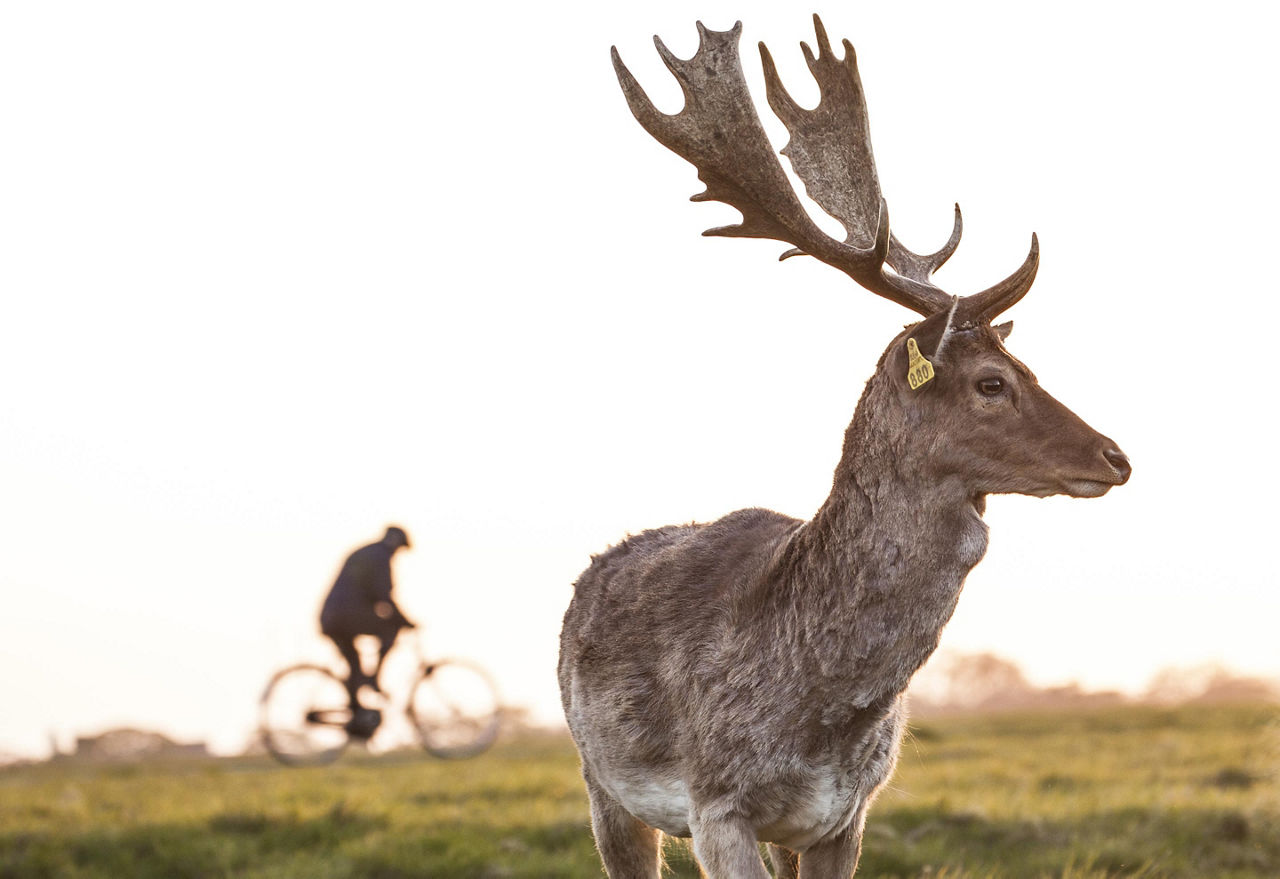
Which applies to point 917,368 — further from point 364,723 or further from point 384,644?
point 364,723

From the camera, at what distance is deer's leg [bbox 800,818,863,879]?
16.9 feet

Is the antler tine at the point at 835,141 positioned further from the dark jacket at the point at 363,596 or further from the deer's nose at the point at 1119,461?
the dark jacket at the point at 363,596

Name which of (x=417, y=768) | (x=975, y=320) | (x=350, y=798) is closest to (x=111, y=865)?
(x=350, y=798)

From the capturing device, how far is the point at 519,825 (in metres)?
10.8

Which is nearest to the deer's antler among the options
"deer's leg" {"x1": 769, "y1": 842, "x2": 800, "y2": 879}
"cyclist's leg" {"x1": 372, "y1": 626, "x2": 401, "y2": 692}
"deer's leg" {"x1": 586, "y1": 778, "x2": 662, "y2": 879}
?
"deer's leg" {"x1": 769, "y1": 842, "x2": 800, "y2": 879}

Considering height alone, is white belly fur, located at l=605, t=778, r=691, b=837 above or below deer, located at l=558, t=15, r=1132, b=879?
below

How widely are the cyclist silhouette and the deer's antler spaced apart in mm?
8261

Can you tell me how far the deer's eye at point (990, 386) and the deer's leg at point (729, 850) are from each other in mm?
1699

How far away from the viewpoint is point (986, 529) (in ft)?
14.7

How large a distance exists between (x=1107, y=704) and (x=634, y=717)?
23.9 meters

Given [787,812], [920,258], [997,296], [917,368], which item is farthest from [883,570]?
[920,258]

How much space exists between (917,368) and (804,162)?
79.0 inches

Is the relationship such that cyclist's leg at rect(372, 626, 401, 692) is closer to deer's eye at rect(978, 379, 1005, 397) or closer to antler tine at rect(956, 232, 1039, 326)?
antler tine at rect(956, 232, 1039, 326)

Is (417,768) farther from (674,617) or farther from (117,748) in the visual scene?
(674,617)
